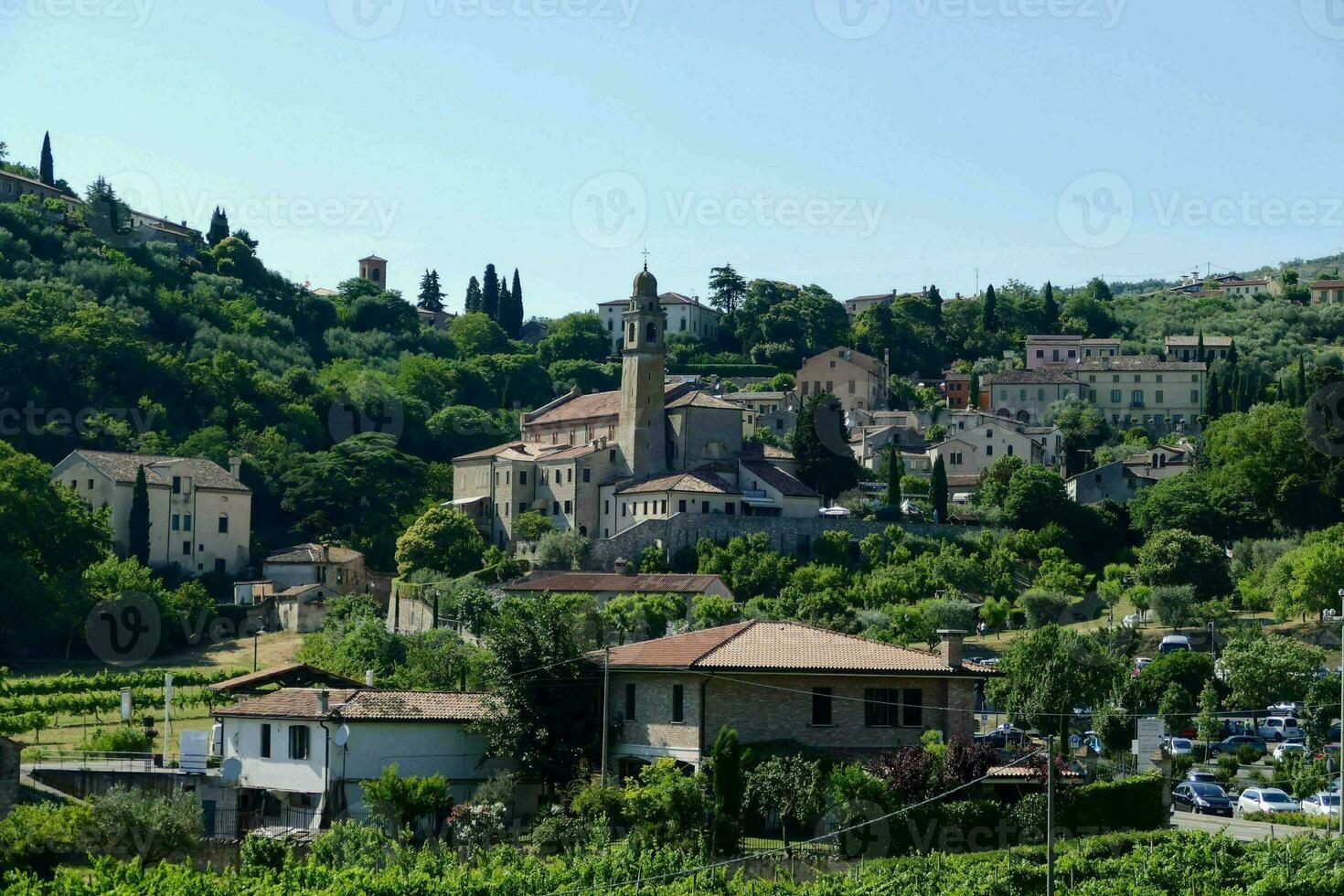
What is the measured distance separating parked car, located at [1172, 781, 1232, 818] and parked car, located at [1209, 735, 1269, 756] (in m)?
8.68

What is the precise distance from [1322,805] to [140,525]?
59.7 metres

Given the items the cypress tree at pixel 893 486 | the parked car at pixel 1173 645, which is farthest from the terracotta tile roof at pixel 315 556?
the parked car at pixel 1173 645

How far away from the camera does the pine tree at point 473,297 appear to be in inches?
6417

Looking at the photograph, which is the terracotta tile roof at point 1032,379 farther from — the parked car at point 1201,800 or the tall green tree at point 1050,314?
the parked car at point 1201,800

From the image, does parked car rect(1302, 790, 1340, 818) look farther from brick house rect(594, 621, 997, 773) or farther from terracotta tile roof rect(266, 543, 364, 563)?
terracotta tile roof rect(266, 543, 364, 563)

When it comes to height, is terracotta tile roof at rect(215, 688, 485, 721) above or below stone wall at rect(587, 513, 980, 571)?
below

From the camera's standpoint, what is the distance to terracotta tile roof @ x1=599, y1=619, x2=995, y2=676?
4656 cm

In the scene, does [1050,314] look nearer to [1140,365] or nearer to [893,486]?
[1140,365]

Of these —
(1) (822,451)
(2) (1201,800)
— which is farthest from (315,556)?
(2) (1201,800)

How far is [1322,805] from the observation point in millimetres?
50688

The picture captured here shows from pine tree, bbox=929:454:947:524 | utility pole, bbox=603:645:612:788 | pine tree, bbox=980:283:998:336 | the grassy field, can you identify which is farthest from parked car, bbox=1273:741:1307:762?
pine tree, bbox=980:283:998:336

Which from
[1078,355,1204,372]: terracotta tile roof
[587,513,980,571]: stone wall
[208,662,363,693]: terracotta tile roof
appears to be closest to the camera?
[208,662,363,693]: terracotta tile roof

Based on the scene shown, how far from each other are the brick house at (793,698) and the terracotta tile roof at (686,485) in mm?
43674

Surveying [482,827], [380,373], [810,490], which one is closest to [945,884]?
[482,827]
